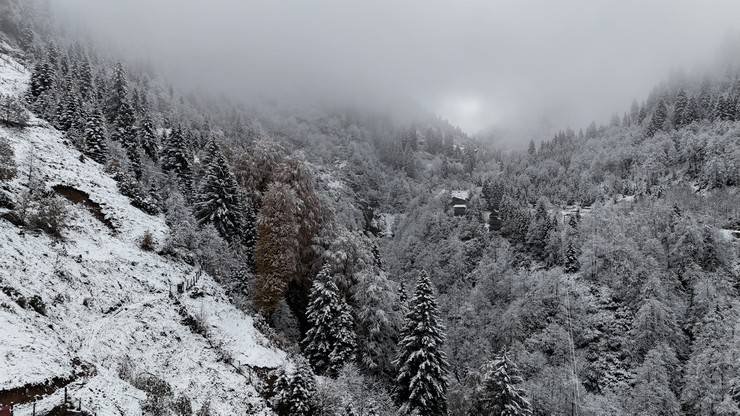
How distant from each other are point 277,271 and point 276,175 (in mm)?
14016

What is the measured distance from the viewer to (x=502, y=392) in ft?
107

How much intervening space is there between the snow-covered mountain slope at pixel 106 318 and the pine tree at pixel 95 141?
14.7 ft

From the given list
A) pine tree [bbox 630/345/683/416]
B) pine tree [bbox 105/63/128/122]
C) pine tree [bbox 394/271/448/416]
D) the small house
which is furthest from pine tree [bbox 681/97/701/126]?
pine tree [bbox 105/63/128/122]

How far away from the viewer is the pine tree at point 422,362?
33.8 meters

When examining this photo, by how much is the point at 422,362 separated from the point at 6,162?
32202 mm

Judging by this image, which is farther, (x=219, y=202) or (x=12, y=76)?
(x=12, y=76)

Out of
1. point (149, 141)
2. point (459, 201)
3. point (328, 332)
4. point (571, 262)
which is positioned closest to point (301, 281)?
point (328, 332)

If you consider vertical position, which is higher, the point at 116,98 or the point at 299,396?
Answer: the point at 116,98

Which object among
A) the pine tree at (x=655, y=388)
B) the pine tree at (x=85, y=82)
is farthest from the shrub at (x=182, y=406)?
the pine tree at (x=655, y=388)

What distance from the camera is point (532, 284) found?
83188 mm

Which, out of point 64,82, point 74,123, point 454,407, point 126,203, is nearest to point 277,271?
point 126,203

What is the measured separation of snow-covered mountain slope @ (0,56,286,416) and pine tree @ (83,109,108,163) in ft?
14.7

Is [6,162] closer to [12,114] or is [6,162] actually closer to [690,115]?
[12,114]

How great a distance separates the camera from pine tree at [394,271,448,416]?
33750 millimetres
